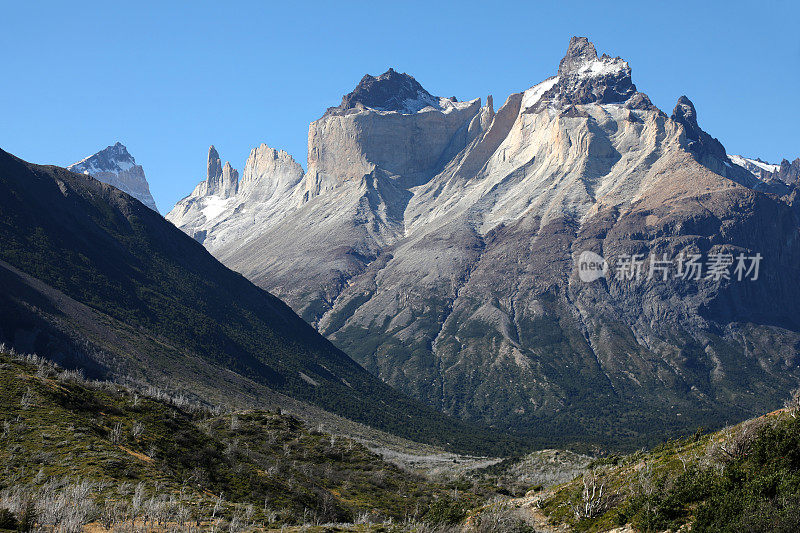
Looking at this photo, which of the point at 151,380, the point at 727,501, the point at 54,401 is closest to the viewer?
the point at 727,501

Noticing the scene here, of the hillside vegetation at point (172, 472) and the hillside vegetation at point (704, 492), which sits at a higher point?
the hillside vegetation at point (704, 492)

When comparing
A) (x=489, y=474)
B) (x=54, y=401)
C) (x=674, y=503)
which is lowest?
(x=489, y=474)

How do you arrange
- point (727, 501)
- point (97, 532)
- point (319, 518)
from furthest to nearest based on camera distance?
point (319, 518) → point (97, 532) → point (727, 501)

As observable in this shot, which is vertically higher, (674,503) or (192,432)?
(674,503)

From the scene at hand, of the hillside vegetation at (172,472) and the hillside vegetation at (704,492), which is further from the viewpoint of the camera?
the hillside vegetation at (172,472)

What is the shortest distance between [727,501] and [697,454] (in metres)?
10.8

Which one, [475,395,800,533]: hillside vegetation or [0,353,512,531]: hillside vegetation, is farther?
[0,353,512,531]: hillside vegetation

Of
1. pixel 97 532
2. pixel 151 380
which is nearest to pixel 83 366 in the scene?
pixel 151 380

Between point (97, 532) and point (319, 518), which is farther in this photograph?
point (319, 518)

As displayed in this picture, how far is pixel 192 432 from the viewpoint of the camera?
7606 cm

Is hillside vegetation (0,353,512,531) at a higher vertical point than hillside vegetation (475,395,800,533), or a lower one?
lower

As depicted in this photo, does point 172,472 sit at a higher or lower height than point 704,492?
lower

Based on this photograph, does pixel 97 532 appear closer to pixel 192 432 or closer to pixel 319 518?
pixel 319 518

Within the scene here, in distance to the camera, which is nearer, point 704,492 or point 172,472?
point 704,492
